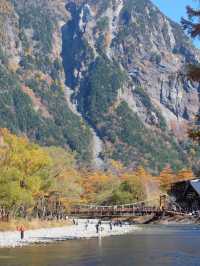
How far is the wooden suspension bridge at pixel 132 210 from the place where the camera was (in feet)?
441

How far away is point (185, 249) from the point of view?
5266cm

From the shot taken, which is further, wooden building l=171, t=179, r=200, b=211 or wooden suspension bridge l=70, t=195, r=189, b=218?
wooden suspension bridge l=70, t=195, r=189, b=218

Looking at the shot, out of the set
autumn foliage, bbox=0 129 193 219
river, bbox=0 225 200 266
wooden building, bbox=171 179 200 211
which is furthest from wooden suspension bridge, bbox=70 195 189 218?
river, bbox=0 225 200 266

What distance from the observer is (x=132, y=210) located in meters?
137

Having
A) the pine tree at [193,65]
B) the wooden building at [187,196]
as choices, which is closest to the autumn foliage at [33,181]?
the wooden building at [187,196]

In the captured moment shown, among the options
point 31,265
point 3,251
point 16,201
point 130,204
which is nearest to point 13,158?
point 16,201

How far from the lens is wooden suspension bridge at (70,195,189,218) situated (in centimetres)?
13438

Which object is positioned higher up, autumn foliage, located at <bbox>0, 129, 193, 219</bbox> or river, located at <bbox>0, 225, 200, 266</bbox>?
autumn foliage, located at <bbox>0, 129, 193, 219</bbox>

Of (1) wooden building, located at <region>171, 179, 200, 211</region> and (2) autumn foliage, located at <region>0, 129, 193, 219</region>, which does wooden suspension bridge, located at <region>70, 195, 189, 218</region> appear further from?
(2) autumn foliage, located at <region>0, 129, 193, 219</region>

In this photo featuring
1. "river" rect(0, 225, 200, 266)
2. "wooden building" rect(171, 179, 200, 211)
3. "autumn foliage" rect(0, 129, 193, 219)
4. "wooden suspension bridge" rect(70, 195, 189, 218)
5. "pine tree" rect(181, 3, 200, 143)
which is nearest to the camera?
"pine tree" rect(181, 3, 200, 143)

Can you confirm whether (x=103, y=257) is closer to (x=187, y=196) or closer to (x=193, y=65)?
(x=193, y=65)

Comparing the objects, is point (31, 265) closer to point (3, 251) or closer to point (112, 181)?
point (3, 251)

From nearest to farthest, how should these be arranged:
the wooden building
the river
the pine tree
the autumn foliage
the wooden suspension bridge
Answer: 1. the pine tree
2. the river
3. the autumn foliage
4. the wooden building
5. the wooden suspension bridge

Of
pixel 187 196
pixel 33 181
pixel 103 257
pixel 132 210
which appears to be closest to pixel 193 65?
pixel 103 257
